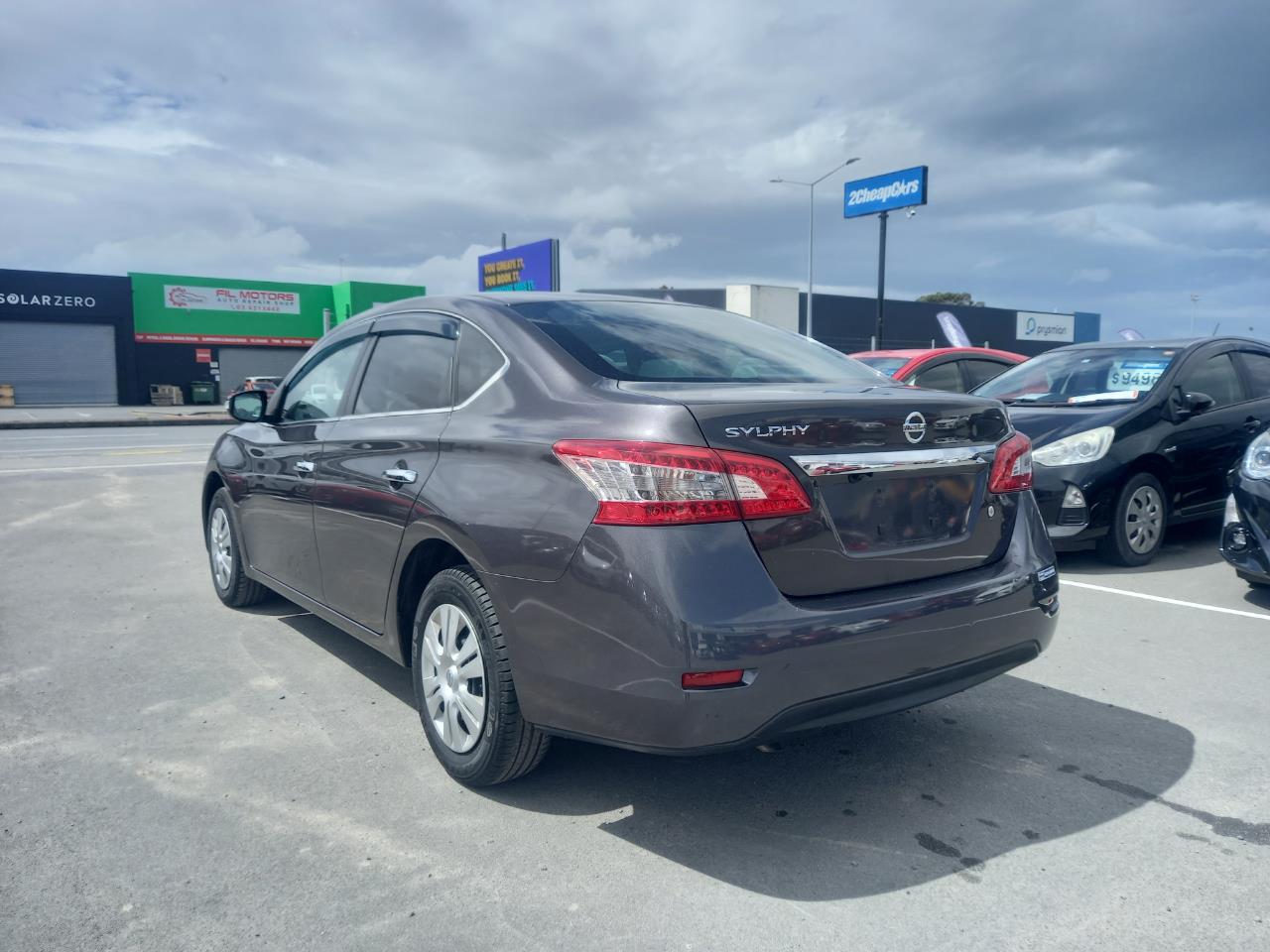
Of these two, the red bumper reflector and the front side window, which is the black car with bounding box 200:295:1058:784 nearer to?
the red bumper reflector

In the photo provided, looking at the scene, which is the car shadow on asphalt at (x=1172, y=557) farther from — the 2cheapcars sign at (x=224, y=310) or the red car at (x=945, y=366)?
the 2cheapcars sign at (x=224, y=310)

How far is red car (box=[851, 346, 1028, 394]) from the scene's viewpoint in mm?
9578

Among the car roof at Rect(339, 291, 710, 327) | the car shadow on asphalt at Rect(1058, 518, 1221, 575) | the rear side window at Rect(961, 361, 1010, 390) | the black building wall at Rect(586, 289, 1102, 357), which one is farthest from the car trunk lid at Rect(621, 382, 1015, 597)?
the black building wall at Rect(586, 289, 1102, 357)

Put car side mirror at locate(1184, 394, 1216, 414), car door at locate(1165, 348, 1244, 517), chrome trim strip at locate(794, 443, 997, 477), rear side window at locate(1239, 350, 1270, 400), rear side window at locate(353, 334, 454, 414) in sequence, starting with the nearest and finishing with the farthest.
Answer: chrome trim strip at locate(794, 443, 997, 477) → rear side window at locate(353, 334, 454, 414) → car side mirror at locate(1184, 394, 1216, 414) → car door at locate(1165, 348, 1244, 517) → rear side window at locate(1239, 350, 1270, 400)

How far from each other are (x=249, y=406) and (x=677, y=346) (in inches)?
105

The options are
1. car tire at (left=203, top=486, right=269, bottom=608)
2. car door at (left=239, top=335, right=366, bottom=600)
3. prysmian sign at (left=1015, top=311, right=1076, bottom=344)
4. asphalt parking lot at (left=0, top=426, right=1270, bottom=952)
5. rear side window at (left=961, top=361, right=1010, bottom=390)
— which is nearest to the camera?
asphalt parking lot at (left=0, top=426, right=1270, bottom=952)

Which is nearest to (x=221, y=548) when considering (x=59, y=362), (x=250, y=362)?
(x=59, y=362)

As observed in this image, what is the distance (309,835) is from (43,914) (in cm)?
69

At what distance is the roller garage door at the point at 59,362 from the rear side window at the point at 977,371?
39.0m

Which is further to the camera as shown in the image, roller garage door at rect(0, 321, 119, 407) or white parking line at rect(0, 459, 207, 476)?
roller garage door at rect(0, 321, 119, 407)

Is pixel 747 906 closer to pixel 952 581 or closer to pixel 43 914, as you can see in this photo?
pixel 952 581

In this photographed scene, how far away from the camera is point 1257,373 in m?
7.70

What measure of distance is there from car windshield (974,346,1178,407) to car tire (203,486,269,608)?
5.57m

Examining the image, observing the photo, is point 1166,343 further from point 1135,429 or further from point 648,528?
point 648,528
